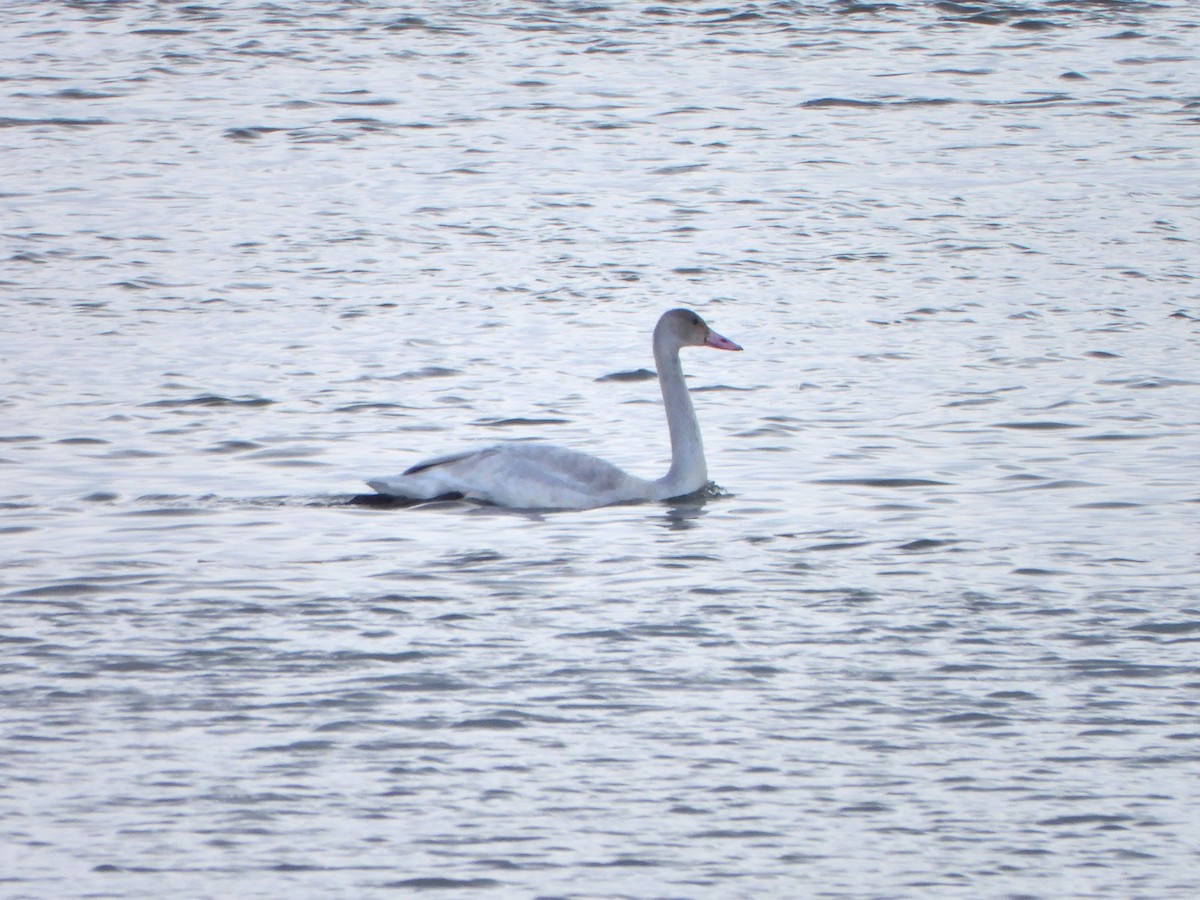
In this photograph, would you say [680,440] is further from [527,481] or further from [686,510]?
[527,481]

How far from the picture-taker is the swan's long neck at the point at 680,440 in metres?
12.5

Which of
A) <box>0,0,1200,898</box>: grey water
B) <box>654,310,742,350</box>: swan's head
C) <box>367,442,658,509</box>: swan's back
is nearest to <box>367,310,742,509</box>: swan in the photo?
<box>367,442,658,509</box>: swan's back

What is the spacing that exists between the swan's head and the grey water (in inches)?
28.8

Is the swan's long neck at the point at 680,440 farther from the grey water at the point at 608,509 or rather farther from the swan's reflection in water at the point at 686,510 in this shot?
the grey water at the point at 608,509

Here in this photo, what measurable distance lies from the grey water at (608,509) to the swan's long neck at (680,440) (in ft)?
0.64

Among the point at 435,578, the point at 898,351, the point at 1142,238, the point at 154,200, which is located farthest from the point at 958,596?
the point at 154,200

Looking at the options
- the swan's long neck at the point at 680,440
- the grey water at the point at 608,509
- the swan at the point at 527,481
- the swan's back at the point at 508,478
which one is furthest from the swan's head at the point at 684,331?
the swan's back at the point at 508,478

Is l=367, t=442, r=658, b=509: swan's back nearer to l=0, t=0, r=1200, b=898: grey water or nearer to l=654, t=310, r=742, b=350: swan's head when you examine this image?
l=0, t=0, r=1200, b=898: grey water

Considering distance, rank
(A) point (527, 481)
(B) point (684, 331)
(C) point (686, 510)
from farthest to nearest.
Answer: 1. (B) point (684, 331)
2. (C) point (686, 510)
3. (A) point (527, 481)

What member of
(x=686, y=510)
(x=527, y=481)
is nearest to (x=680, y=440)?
(x=686, y=510)

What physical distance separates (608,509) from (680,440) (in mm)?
615

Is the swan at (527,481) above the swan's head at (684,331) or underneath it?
underneath

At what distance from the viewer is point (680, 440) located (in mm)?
12742

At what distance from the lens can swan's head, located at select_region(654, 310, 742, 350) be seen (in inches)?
534
